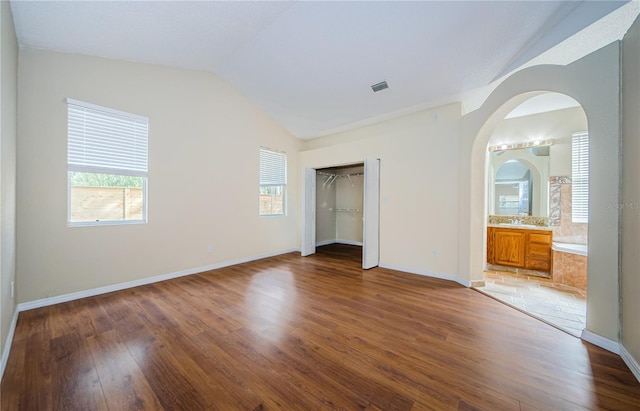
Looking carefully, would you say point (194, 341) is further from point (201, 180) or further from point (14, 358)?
point (201, 180)

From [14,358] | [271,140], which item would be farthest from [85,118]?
[271,140]

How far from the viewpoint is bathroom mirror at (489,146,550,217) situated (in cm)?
428

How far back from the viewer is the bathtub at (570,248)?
138 inches

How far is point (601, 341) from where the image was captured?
2008mm

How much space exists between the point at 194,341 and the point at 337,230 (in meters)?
5.66

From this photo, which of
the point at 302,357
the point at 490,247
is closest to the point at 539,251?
the point at 490,247

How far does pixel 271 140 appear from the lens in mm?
A: 5391

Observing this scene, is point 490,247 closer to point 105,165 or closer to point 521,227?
point 521,227

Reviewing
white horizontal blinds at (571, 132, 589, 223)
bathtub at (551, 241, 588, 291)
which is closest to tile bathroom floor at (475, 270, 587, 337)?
bathtub at (551, 241, 588, 291)

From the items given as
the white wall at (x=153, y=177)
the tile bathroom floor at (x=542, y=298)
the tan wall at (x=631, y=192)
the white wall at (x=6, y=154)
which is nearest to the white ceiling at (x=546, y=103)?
the tan wall at (x=631, y=192)

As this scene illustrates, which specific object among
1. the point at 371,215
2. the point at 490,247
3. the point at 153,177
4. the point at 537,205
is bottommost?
the point at 490,247

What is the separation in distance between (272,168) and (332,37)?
3074mm

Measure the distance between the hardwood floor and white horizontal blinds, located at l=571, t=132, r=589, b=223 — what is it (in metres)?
2.59

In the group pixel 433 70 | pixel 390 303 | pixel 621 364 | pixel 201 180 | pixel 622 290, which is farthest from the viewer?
pixel 201 180
